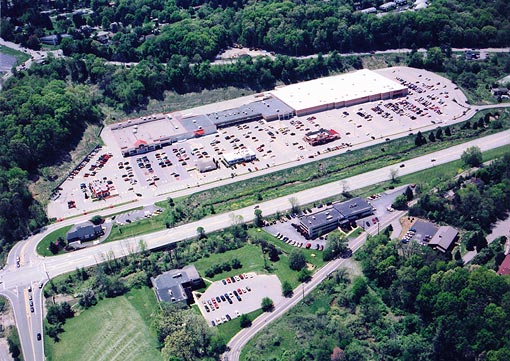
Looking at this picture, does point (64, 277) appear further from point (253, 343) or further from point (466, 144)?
point (466, 144)

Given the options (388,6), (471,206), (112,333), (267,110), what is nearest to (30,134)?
(267,110)

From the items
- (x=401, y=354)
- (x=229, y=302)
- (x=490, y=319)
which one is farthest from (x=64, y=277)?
(x=490, y=319)

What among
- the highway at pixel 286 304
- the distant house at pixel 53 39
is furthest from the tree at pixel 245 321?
the distant house at pixel 53 39

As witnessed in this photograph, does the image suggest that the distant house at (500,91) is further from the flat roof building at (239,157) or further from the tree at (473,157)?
the flat roof building at (239,157)

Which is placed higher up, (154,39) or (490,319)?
(154,39)

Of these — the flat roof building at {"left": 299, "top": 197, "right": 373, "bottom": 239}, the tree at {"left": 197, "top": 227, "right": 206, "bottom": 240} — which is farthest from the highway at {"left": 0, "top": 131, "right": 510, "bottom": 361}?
the flat roof building at {"left": 299, "top": 197, "right": 373, "bottom": 239}

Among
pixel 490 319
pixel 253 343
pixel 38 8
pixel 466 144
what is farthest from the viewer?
pixel 38 8

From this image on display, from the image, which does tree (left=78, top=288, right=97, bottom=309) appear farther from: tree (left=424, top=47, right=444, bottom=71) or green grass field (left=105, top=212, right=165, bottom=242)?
tree (left=424, top=47, right=444, bottom=71)
